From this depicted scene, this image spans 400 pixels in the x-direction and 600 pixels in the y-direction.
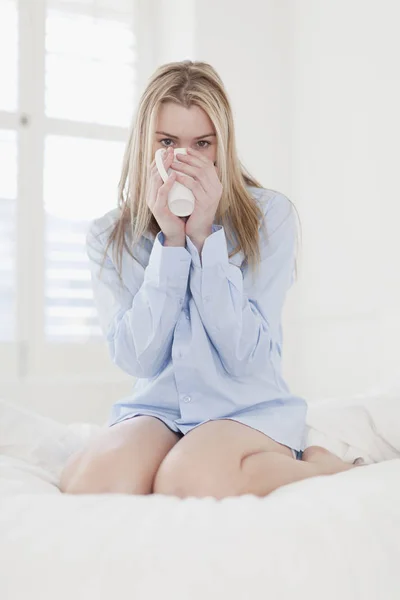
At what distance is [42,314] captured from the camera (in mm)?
2688

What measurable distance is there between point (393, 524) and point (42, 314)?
6.79 ft

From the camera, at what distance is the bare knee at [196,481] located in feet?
3.44

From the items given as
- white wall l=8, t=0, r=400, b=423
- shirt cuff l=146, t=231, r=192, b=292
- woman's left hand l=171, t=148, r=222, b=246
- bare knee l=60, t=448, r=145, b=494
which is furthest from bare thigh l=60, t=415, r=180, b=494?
white wall l=8, t=0, r=400, b=423

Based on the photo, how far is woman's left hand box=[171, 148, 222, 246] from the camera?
4.13 feet

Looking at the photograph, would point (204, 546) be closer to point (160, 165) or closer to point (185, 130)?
point (160, 165)

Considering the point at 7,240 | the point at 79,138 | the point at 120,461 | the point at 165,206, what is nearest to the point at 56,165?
the point at 79,138

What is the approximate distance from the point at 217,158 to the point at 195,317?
0.32m

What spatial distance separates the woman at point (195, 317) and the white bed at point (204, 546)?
0.22 metres

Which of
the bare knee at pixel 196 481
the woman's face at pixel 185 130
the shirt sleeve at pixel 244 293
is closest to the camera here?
the bare knee at pixel 196 481

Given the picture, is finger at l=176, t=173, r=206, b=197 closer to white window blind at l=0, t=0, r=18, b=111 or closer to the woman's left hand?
the woman's left hand

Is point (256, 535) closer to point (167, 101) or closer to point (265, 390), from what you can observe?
point (265, 390)

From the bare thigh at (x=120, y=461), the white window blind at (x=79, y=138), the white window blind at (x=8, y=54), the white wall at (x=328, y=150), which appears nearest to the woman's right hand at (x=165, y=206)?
the bare thigh at (x=120, y=461)

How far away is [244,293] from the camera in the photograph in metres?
1.33

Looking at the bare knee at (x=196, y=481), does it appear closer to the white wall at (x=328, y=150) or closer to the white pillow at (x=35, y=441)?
the white pillow at (x=35, y=441)
